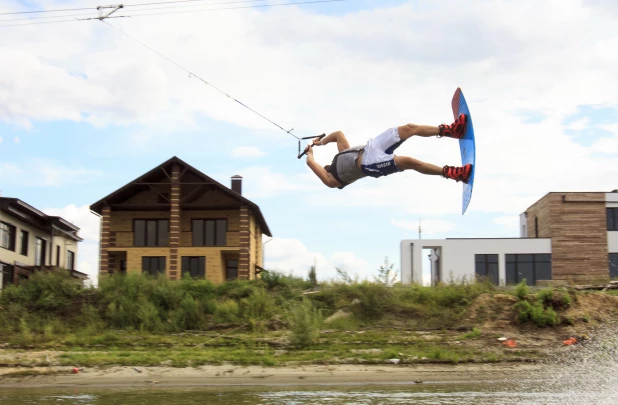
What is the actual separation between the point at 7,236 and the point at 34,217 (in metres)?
4.84

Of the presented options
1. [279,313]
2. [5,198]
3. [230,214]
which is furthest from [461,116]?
[5,198]

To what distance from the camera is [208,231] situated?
145 ft

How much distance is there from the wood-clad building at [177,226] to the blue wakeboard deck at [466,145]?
3254 cm

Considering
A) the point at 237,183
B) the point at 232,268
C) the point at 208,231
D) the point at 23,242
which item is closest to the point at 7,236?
the point at 23,242

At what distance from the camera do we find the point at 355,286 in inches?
1042

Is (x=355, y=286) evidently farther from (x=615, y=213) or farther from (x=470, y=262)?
(x=615, y=213)

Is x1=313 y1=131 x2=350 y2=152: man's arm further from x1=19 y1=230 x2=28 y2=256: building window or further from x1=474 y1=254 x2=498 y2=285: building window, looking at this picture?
x1=19 y1=230 x2=28 y2=256: building window

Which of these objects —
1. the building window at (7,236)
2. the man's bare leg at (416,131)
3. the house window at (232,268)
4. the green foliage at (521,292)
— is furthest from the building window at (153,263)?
the man's bare leg at (416,131)

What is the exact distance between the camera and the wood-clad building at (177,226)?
43.0 metres

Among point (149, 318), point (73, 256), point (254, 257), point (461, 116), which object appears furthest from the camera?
point (73, 256)

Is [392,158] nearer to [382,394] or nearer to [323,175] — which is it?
[323,175]

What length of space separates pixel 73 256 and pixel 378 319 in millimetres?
44531

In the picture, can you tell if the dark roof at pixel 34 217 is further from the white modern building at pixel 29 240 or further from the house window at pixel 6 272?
the house window at pixel 6 272

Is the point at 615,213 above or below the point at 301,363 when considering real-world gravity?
above
